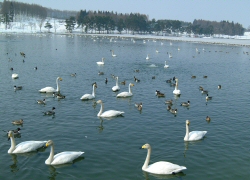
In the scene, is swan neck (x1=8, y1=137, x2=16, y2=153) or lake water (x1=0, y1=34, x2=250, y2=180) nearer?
lake water (x1=0, y1=34, x2=250, y2=180)

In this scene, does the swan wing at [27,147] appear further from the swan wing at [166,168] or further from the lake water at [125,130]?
the swan wing at [166,168]

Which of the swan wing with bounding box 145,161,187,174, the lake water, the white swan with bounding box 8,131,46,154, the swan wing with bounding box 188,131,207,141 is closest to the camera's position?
the swan wing with bounding box 145,161,187,174

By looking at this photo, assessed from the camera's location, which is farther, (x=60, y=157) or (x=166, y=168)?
(x=60, y=157)

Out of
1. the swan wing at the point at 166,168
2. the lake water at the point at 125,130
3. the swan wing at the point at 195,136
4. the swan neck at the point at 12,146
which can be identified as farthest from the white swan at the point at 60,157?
the swan wing at the point at 195,136

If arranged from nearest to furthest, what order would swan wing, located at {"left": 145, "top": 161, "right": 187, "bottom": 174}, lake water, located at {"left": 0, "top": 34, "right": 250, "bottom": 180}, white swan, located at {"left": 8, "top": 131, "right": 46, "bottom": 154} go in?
swan wing, located at {"left": 145, "top": 161, "right": 187, "bottom": 174} < lake water, located at {"left": 0, "top": 34, "right": 250, "bottom": 180} < white swan, located at {"left": 8, "top": 131, "right": 46, "bottom": 154}

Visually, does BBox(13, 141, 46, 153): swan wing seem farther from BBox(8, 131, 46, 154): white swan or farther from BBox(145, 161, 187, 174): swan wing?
BBox(145, 161, 187, 174): swan wing

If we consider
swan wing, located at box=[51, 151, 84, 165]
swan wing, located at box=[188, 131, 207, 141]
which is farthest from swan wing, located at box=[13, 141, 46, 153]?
swan wing, located at box=[188, 131, 207, 141]

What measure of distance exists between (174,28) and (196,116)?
186m

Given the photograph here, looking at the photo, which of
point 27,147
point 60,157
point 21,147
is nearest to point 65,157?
point 60,157

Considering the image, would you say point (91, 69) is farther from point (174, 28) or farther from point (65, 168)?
point (174, 28)

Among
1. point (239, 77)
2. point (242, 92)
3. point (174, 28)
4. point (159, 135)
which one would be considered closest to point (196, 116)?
point (159, 135)

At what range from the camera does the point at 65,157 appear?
43.0ft

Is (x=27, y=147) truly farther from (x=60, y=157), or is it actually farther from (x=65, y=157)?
(x=65, y=157)

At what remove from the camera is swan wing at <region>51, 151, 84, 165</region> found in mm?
12969
